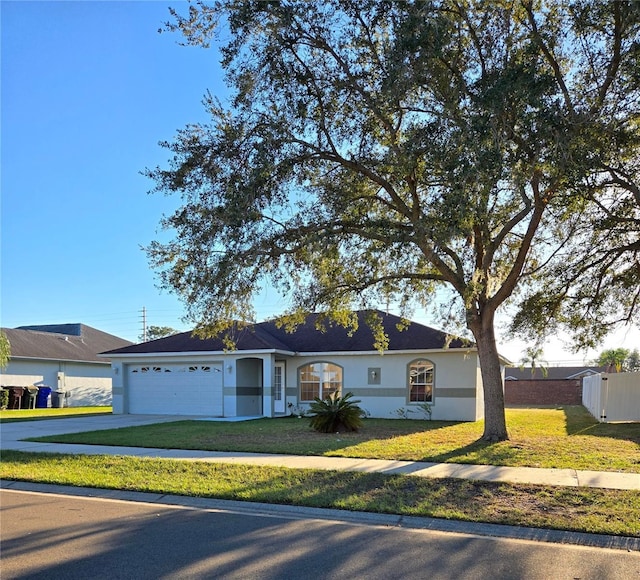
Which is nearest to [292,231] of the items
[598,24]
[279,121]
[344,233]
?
[344,233]

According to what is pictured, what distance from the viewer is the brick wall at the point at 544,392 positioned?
36.6 m

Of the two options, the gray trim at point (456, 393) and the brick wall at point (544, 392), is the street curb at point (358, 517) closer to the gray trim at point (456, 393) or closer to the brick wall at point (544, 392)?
the gray trim at point (456, 393)

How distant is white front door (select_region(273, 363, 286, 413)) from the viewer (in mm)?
24062

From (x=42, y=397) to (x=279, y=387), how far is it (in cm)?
1510

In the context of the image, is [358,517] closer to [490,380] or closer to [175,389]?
[490,380]

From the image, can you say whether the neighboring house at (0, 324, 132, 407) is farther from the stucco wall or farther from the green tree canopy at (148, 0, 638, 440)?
the green tree canopy at (148, 0, 638, 440)

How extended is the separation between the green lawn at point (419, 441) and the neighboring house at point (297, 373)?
7.47 feet

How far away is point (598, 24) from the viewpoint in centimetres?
1045

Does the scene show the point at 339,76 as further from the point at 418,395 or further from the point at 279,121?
the point at 418,395

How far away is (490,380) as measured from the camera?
554 inches

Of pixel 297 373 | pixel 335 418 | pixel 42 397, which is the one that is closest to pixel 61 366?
pixel 42 397

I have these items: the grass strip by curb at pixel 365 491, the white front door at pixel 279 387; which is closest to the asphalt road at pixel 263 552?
the grass strip by curb at pixel 365 491

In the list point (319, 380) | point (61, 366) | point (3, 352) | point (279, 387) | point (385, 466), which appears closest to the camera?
point (385, 466)

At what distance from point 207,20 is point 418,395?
1540cm
